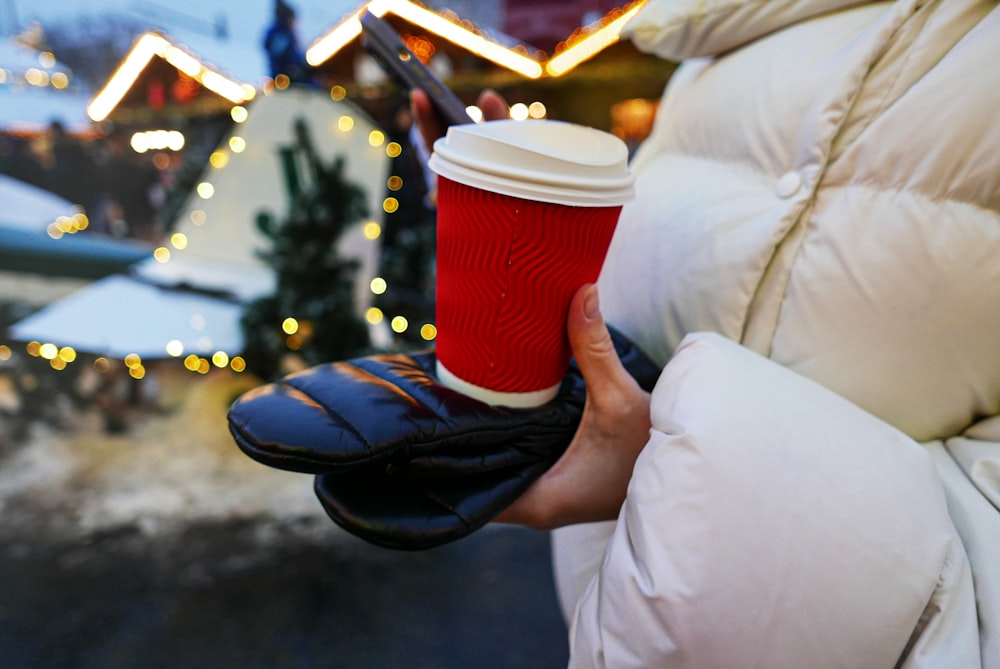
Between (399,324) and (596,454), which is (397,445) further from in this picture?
(399,324)

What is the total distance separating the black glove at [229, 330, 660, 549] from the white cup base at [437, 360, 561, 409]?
1 centimetres

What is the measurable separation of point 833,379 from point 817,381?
0.05 feet

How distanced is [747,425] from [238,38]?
9.19 feet

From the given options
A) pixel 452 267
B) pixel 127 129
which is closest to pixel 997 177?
pixel 452 267

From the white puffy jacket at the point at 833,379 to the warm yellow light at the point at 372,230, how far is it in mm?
2086

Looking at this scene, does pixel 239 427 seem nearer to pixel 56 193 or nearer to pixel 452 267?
pixel 452 267

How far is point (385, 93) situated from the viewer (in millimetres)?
2598

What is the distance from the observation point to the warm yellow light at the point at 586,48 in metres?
2.43

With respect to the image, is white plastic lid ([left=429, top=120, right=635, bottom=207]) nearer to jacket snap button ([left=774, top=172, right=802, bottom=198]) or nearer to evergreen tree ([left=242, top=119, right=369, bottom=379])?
jacket snap button ([left=774, top=172, right=802, bottom=198])

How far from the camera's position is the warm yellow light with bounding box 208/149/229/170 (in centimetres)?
262

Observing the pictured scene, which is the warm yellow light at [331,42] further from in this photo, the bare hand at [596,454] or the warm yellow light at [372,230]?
the bare hand at [596,454]

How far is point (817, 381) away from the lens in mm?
581

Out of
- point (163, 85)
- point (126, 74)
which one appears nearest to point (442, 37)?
point (163, 85)

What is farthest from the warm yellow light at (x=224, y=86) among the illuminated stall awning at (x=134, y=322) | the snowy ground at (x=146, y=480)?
the snowy ground at (x=146, y=480)
